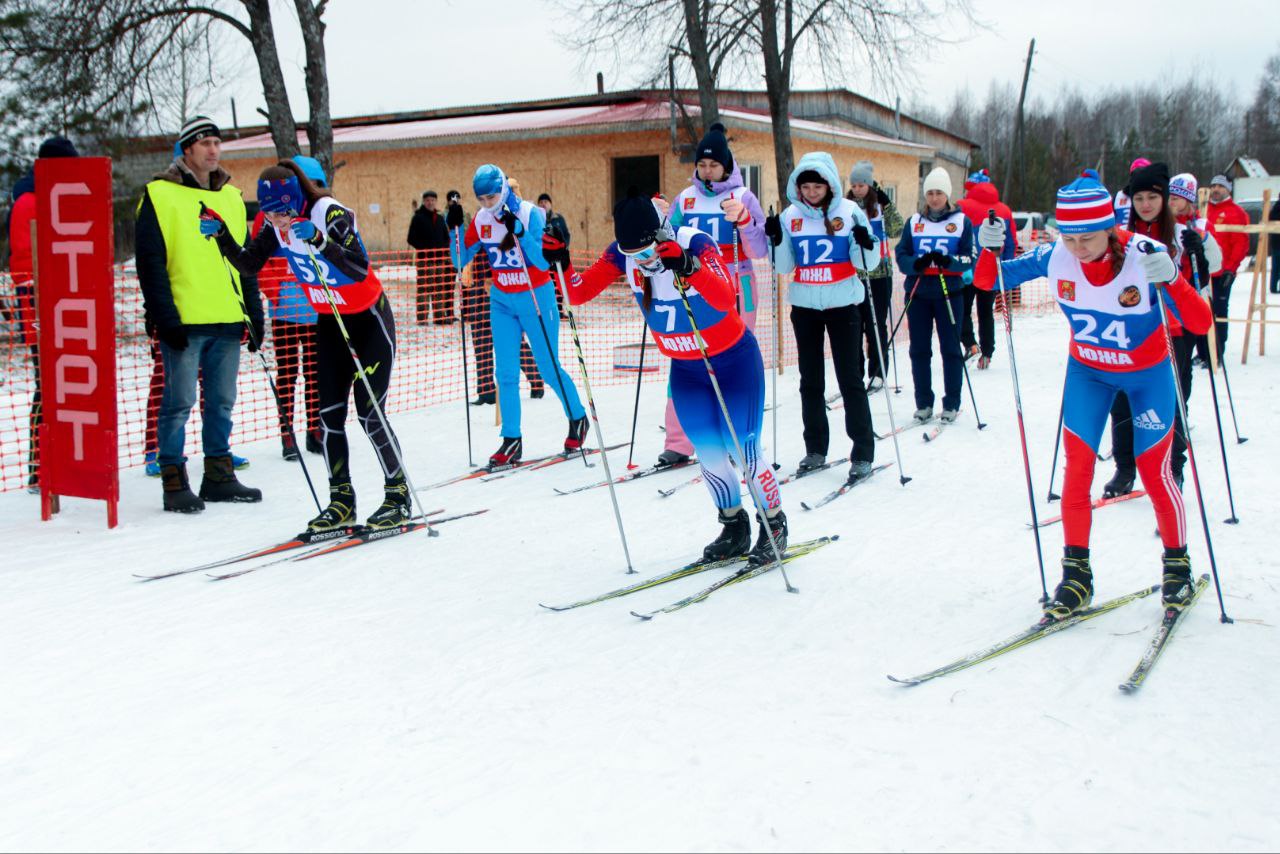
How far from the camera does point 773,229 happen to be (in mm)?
5996

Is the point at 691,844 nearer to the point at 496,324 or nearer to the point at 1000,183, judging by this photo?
the point at 496,324

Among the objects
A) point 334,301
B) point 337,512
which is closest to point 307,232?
point 334,301

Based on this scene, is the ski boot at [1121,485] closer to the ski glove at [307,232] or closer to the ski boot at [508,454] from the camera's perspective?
the ski boot at [508,454]

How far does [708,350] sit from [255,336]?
2.81 meters

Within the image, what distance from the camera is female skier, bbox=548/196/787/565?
13.7 ft

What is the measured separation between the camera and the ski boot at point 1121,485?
564 centimetres

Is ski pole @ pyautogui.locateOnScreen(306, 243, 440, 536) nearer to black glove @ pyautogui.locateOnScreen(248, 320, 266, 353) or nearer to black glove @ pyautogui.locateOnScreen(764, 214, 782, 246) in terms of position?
black glove @ pyautogui.locateOnScreen(248, 320, 266, 353)

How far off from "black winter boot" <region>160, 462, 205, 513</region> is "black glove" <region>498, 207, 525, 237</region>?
2443 mm

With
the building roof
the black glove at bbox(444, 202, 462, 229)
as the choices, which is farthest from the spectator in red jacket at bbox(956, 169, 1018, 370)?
the building roof

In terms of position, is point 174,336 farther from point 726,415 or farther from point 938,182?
point 938,182

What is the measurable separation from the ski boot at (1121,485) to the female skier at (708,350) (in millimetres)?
2153

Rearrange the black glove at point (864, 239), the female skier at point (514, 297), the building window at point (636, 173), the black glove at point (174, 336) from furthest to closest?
the building window at point (636, 173) < the female skier at point (514, 297) < the black glove at point (864, 239) < the black glove at point (174, 336)

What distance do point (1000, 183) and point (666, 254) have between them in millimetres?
62706

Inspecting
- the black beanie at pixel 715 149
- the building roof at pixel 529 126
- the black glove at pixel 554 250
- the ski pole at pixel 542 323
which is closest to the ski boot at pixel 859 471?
the ski pole at pixel 542 323
